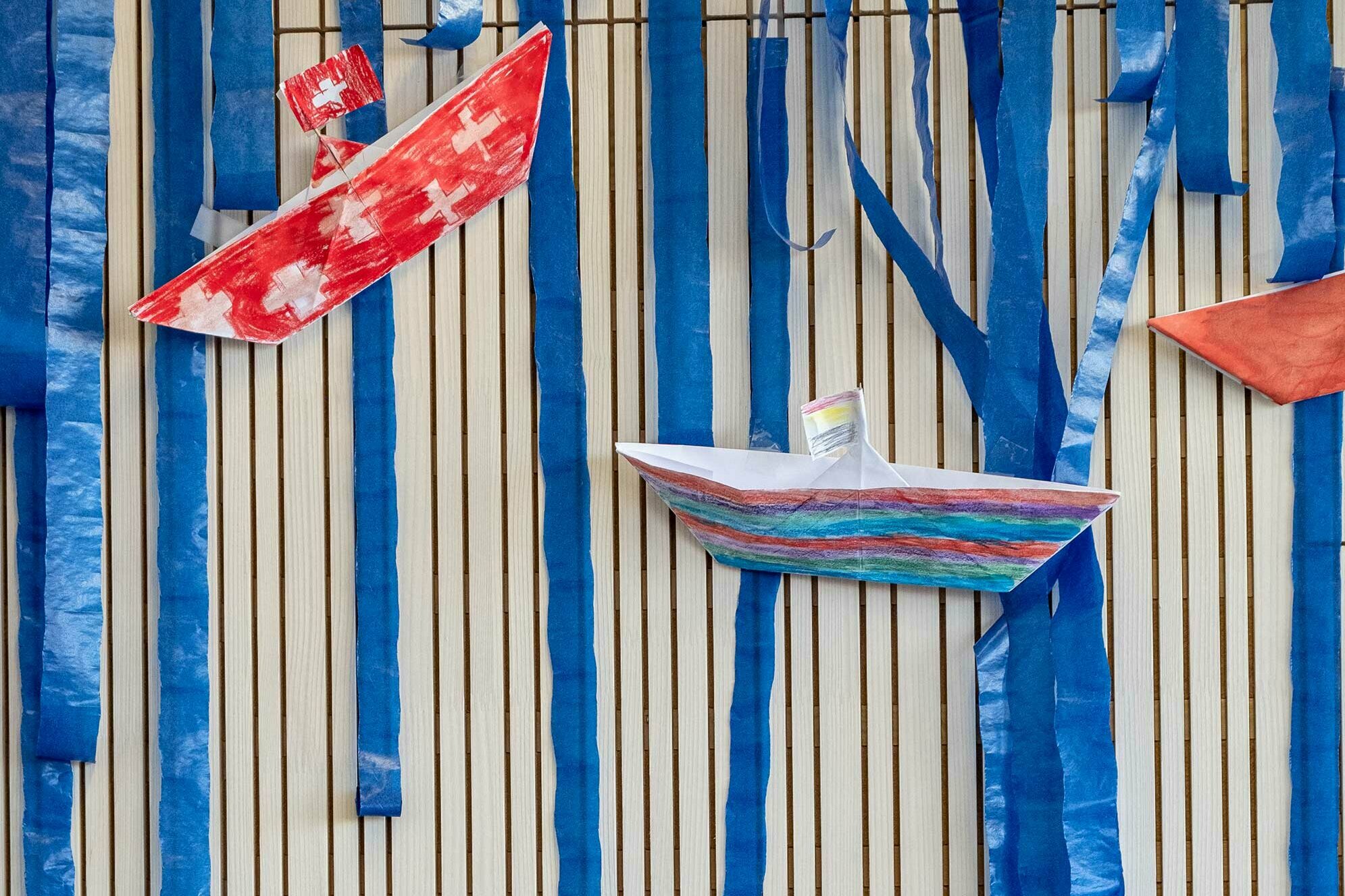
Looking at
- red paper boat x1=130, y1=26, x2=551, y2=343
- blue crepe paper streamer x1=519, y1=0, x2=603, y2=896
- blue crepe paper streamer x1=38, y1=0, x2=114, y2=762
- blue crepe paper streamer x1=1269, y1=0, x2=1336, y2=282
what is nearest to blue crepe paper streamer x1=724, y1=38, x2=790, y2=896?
blue crepe paper streamer x1=519, y1=0, x2=603, y2=896

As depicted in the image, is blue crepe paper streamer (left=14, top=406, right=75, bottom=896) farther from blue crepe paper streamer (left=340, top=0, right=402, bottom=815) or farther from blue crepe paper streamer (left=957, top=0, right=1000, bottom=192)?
blue crepe paper streamer (left=957, top=0, right=1000, bottom=192)

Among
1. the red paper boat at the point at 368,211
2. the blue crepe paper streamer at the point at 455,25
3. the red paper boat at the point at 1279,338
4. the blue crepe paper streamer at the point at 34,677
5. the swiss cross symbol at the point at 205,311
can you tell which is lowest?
the blue crepe paper streamer at the point at 34,677

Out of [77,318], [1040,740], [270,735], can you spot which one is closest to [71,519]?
[77,318]

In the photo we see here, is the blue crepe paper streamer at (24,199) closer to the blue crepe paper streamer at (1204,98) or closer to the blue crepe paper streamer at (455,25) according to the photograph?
the blue crepe paper streamer at (455,25)

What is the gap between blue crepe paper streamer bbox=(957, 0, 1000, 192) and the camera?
4.45ft

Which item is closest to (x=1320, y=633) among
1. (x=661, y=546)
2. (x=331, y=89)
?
(x=661, y=546)

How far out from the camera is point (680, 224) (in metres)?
1.38

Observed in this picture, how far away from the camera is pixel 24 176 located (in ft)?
4.65

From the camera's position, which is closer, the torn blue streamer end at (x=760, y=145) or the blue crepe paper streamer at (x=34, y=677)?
the torn blue streamer end at (x=760, y=145)

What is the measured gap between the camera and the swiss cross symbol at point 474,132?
4.46 feet

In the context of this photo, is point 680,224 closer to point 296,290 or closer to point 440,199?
point 440,199

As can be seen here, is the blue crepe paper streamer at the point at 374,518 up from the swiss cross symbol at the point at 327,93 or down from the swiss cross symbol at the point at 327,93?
down

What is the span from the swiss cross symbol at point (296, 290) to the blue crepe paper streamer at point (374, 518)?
0.07m

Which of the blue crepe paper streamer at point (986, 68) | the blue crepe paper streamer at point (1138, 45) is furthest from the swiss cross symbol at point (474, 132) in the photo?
the blue crepe paper streamer at point (1138, 45)
